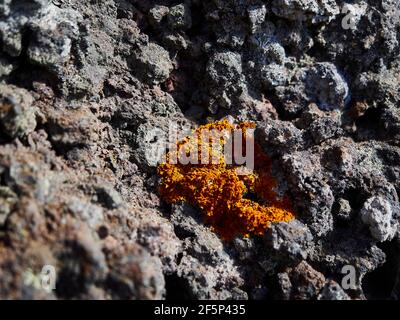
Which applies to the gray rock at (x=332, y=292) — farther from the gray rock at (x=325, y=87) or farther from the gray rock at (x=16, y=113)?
the gray rock at (x=16, y=113)

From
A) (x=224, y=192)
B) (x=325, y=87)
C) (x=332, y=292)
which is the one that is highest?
(x=325, y=87)

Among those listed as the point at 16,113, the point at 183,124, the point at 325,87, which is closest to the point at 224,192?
the point at 183,124

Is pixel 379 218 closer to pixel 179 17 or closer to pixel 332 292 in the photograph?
pixel 332 292

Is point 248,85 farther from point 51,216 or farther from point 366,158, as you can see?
point 51,216

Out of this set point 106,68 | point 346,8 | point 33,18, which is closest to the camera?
point 33,18

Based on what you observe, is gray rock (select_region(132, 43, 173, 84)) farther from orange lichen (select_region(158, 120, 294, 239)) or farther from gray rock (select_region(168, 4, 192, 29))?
orange lichen (select_region(158, 120, 294, 239))

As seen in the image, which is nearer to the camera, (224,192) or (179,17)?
(224,192)

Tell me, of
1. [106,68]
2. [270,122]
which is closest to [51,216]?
[106,68]
